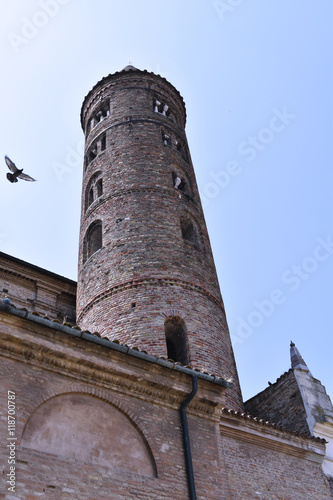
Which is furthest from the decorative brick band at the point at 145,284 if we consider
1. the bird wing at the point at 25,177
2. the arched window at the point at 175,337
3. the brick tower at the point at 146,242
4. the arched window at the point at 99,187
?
the arched window at the point at 99,187

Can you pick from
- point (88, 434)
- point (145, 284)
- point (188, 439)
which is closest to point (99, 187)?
point (145, 284)

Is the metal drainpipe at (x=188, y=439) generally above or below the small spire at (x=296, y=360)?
below

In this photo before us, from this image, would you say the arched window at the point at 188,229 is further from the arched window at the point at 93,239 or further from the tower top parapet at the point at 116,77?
the tower top parapet at the point at 116,77

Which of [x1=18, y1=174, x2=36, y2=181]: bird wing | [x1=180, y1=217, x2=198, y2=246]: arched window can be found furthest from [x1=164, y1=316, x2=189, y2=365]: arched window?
[x1=18, y1=174, x2=36, y2=181]: bird wing

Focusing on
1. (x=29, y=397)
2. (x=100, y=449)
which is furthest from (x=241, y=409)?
(x=29, y=397)

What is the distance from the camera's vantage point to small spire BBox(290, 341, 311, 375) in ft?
41.3

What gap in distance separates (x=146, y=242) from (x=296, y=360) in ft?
13.8

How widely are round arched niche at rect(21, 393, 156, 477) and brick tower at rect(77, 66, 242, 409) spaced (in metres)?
3.70

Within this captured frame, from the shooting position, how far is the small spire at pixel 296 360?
12.6 metres

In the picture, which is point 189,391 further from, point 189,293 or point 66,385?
point 189,293

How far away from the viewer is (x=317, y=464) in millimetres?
10336

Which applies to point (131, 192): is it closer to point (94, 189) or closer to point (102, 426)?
point (94, 189)

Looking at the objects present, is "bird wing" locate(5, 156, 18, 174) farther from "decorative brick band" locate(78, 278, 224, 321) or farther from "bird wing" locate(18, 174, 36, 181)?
"decorative brick band" locate(78, 278, 224, 321)

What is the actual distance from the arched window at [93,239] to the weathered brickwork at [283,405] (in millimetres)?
5265
